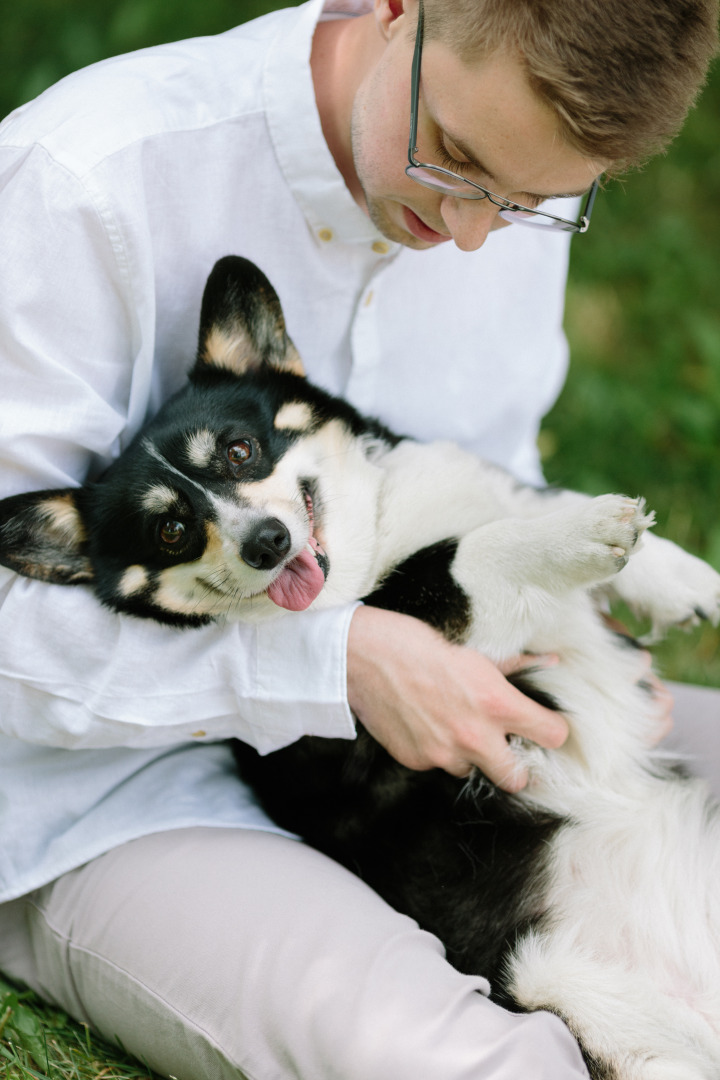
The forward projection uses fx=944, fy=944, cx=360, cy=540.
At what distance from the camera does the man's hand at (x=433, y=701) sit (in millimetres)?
2059

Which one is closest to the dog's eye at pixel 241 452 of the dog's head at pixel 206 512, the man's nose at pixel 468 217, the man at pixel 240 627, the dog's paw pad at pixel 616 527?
the dog's head at pixel 206 512

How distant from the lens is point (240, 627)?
2098mm

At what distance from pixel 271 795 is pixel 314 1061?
670 millimetres

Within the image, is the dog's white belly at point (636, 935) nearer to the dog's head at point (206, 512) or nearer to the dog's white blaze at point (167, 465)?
the dog's head at point (206, 512)

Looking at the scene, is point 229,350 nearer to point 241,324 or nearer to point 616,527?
point 241,324

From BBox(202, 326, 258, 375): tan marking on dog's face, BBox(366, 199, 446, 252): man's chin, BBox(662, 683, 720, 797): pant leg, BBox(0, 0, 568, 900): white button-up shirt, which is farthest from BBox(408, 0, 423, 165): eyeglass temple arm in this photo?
BBox(662, 683, 720, 797): pant leg

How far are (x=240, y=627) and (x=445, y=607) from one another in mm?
463

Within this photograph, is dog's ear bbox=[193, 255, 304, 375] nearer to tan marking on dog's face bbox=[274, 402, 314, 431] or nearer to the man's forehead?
tan marking on dog's face bbox=[274, 402, 314, 431]

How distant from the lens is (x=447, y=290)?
258 cm

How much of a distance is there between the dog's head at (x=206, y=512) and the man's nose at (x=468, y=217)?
0.47 meters

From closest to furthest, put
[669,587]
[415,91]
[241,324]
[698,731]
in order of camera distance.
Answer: [415,91] → [241,324] → [669,587] → [698,731]

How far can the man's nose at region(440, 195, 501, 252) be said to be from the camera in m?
1.87

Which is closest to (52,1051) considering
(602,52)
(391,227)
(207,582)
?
(207,582)

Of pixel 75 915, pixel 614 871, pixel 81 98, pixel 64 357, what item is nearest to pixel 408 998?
pixel 614 871
